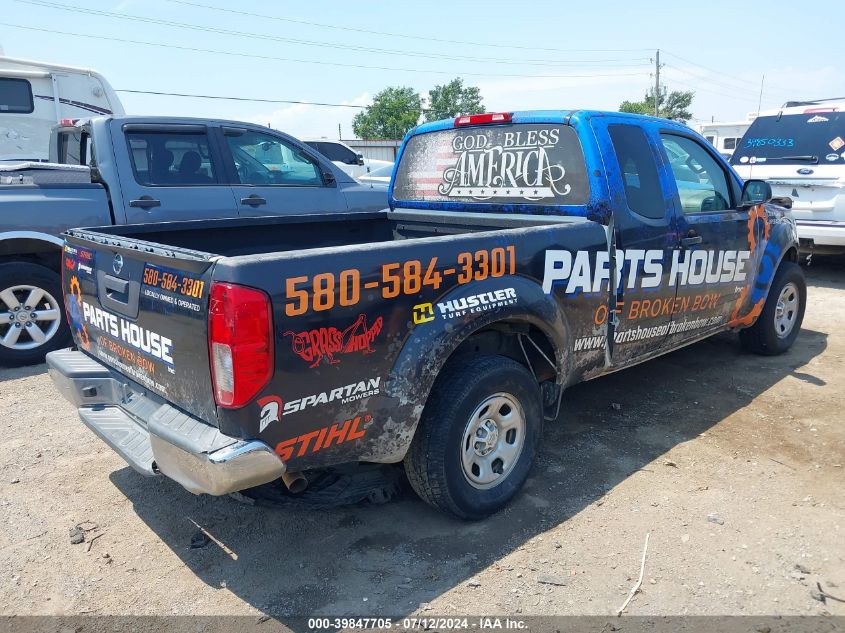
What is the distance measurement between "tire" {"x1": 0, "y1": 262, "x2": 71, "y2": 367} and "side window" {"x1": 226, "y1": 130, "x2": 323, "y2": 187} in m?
1.90

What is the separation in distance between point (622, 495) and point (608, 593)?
0.82 meters

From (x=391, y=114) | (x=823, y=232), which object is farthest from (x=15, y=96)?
(x=391, y=114)

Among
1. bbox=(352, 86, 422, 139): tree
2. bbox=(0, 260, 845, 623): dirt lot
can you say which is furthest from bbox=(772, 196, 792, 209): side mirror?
bbox=(352, 86, 422, 139): tree

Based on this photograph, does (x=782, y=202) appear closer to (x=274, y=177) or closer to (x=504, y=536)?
(x=504, y=536)

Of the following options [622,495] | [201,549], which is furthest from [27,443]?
[622,495]

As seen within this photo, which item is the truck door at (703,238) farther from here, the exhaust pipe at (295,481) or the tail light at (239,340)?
the tail light at (239,340)

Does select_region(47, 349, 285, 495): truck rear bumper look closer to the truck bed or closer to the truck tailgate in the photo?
the truck tailgate

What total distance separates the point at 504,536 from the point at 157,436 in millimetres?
1620

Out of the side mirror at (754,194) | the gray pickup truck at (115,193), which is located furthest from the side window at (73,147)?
the side mirror at (754,194)

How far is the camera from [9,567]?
2934mm

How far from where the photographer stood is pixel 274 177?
6402 mm

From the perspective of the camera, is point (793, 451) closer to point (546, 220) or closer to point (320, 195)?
point (546, 220)

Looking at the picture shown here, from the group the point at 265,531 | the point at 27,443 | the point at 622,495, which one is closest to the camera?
the point at 265,531

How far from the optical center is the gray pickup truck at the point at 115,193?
213 inches
